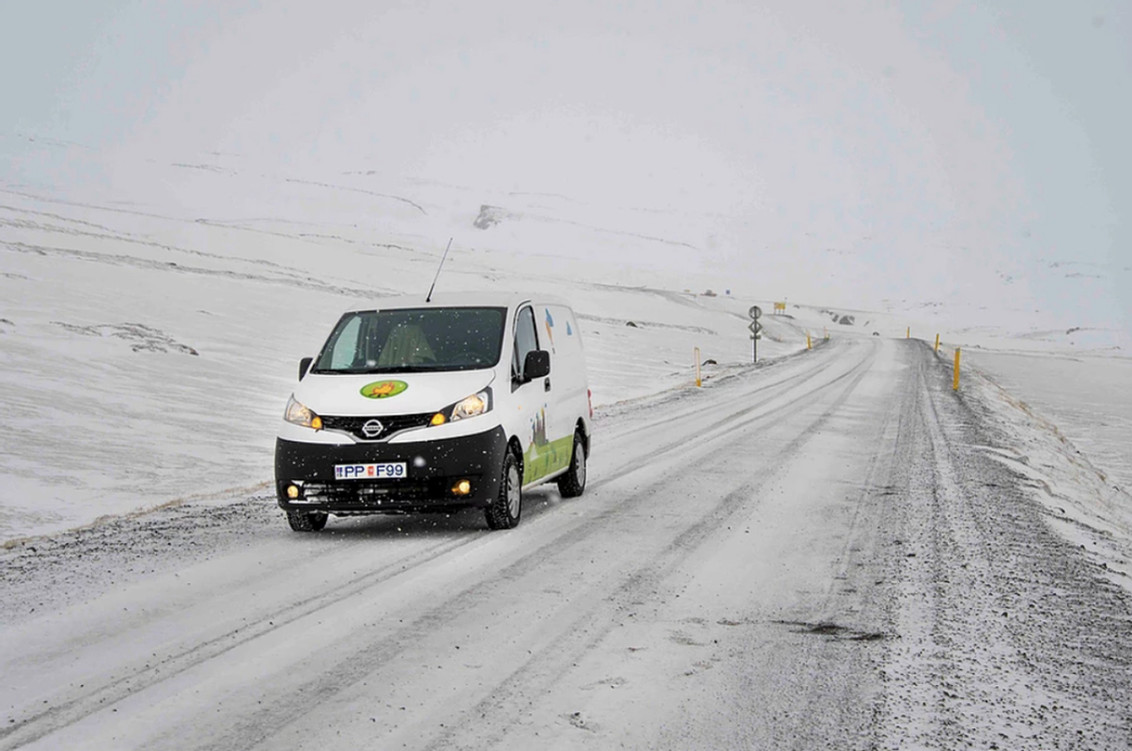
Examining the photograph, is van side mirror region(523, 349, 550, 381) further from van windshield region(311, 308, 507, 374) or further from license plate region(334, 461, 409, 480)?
license plate region(334, 461, 409, 480)

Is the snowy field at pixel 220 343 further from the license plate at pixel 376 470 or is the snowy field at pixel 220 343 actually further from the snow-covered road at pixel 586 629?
the snow-covered road at pixel 586 629

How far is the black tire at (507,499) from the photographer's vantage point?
30.2ft

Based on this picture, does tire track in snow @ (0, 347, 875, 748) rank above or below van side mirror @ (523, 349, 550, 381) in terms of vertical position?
below

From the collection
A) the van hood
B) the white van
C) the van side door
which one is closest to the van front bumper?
the white van

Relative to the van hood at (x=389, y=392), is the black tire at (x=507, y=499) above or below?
below

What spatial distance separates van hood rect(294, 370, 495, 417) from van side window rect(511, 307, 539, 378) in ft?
1.84

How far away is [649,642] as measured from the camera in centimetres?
579

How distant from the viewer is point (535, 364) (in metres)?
10.1

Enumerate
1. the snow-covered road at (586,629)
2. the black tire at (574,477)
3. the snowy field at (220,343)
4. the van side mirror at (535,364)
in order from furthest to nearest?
the snowy field at (220,343), the black tire at (574,477), the van side mirror at (535,364), the snow-covered road at (586,629)

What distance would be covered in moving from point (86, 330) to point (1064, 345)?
6625 centimetres

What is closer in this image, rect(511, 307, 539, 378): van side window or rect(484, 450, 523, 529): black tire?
rect(484, 450, 523, 529): black tire

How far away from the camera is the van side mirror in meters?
10.0

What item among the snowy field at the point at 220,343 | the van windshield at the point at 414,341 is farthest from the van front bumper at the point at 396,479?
the snowy field at the point at 220,343

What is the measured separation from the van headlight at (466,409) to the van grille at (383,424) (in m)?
0.08
